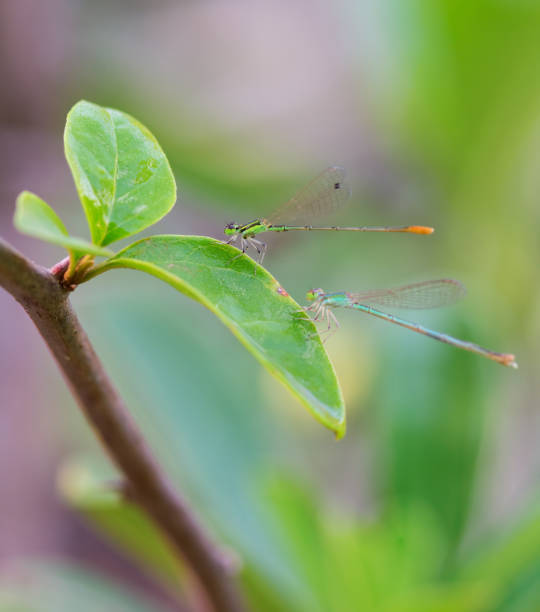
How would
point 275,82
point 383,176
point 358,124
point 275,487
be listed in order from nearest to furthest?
1. point 275,487
2. point 383,176
3. point 358,124
4. point 275,82

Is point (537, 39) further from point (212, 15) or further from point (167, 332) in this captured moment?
point (212, 15)

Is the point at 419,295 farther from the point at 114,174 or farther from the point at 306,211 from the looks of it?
the point at 114,174

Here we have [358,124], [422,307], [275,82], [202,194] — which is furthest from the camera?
[275,82]

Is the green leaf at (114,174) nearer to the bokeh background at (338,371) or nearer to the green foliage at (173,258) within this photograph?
the green foliage at (173,258)

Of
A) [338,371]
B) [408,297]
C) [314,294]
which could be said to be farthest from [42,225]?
[338,371]

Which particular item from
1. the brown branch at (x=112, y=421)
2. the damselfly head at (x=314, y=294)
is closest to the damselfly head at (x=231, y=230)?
the damselfly head at (x=314, y=294)

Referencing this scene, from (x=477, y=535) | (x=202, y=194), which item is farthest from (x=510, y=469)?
(x=202, y=194)
